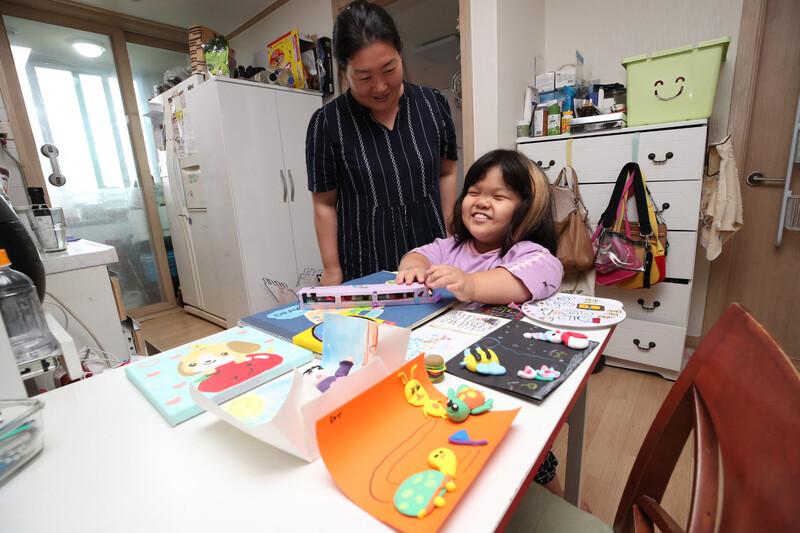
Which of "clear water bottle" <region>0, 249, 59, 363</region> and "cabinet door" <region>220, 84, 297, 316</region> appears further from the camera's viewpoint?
"cabinet door" <region>220, 84, 297, 316</region>

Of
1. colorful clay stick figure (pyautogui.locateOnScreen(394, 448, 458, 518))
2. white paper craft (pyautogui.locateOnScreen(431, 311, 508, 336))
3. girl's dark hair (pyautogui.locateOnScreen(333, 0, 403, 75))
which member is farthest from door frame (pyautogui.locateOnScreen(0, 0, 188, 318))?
colorful clay stick figure (pyautogui.locateOnScreen(394, 448, 458, 518))

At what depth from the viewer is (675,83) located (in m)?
1.64

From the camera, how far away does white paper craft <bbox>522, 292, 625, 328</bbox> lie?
2.25ft

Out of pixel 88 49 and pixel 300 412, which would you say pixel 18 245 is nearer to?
pixel 300 412

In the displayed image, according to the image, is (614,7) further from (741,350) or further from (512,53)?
(741,350)

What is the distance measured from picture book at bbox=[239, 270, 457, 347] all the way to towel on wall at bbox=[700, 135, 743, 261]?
1.49 metres

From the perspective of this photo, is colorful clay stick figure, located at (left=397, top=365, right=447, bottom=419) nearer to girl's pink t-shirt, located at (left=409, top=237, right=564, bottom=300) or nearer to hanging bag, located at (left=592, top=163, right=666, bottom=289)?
girl's pink t-shirt, located at (left=409, top=237, right=564, bottom=300)

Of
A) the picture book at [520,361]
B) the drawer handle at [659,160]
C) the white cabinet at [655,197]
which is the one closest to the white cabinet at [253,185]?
the white cabinet at [655,197]

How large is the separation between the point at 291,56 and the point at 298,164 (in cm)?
76

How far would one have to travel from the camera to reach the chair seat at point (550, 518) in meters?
0.60

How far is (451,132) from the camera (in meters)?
1.30

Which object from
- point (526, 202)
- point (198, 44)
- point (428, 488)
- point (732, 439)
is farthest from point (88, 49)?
point (732, 439)

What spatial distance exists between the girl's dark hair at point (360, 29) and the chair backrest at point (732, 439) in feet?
3.09

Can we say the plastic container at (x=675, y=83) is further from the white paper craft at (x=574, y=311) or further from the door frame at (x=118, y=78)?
the door frame at (x=118, y=78)
